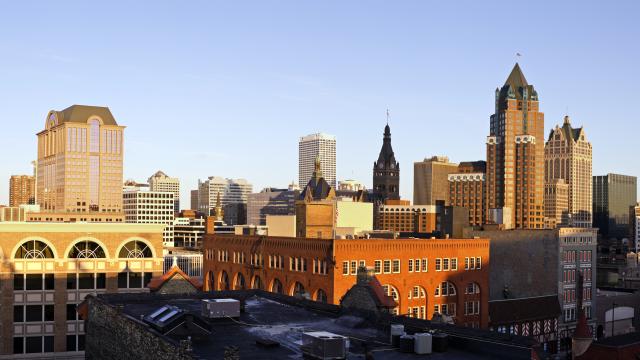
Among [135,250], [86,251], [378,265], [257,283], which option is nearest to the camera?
[86,251]

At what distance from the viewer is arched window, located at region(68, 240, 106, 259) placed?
198ft

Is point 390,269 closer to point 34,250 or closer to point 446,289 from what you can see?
point 446,289

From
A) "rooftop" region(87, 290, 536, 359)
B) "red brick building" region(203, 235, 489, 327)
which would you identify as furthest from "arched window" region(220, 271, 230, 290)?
"rooftop" region(87, 290, 536, 359)

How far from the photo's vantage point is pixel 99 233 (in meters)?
61.2

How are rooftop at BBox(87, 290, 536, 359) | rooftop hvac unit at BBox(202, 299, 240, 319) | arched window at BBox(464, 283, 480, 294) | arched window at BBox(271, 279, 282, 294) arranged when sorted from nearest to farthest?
rooftop at BBox(87, 290, 536, 359)
rooftop hvac unit at BBox(202, 299, 240, 319)
arched window at BBox(271, 279, 282, 294)
arched window at BBox(464, 283, 480, 294)

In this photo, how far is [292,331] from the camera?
32.1 meters

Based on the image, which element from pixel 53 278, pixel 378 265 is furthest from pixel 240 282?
pixel 53 278

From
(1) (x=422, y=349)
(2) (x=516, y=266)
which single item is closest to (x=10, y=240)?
(1) (x=422, y=349)

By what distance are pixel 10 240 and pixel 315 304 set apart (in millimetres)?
30664

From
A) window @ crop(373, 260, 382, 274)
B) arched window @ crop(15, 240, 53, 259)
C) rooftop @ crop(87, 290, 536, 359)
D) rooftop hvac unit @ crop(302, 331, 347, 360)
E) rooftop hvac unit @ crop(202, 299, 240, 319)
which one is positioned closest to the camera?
rooftop hvac unit @ crop(302, 331, 347, 360)

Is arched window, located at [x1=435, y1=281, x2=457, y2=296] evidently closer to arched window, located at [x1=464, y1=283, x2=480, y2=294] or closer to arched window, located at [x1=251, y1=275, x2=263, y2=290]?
arched window, located at [x1=464, y1=283, x2=480, y2=294]

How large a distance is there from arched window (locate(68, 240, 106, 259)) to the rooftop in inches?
764

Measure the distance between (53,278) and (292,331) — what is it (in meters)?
33.9

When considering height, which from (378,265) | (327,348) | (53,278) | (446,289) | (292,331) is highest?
(327,348)
